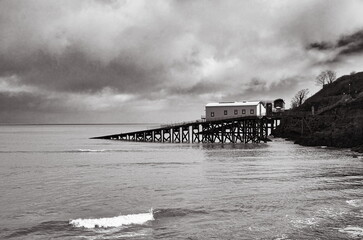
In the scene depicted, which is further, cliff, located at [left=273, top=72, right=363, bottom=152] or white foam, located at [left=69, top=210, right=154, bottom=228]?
cliff, located at [left=273, top=72, right=363, bottom=152]

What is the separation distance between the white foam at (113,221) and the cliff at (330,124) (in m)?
40.5

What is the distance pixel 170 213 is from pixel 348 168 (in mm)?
22452

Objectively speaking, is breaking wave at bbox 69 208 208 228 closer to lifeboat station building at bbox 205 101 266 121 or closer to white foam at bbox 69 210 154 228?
white foam at bbox 69 210 154 228

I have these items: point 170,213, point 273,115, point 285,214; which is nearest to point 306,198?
point 285,214

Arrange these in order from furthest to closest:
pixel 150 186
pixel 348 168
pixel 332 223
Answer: pixel 348 168 < pixel 150 186 < pixel 332 223

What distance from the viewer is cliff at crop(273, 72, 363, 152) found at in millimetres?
58938

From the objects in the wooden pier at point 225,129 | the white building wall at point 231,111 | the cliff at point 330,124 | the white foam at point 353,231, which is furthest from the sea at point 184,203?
the white building wall at point 231,111

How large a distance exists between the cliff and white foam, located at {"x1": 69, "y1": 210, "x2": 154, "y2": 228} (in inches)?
1594

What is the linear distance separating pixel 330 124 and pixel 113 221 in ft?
208

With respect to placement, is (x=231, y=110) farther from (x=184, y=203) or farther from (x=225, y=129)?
(x=184, y=203)

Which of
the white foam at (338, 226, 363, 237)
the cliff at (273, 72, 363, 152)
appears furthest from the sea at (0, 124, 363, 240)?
the cliff at (273, 72, 363, 152)

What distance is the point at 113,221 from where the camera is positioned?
17.2 meters

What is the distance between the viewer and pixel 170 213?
61.8 ft

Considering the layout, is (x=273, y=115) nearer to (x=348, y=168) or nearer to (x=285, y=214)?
(x=348, y=168)
